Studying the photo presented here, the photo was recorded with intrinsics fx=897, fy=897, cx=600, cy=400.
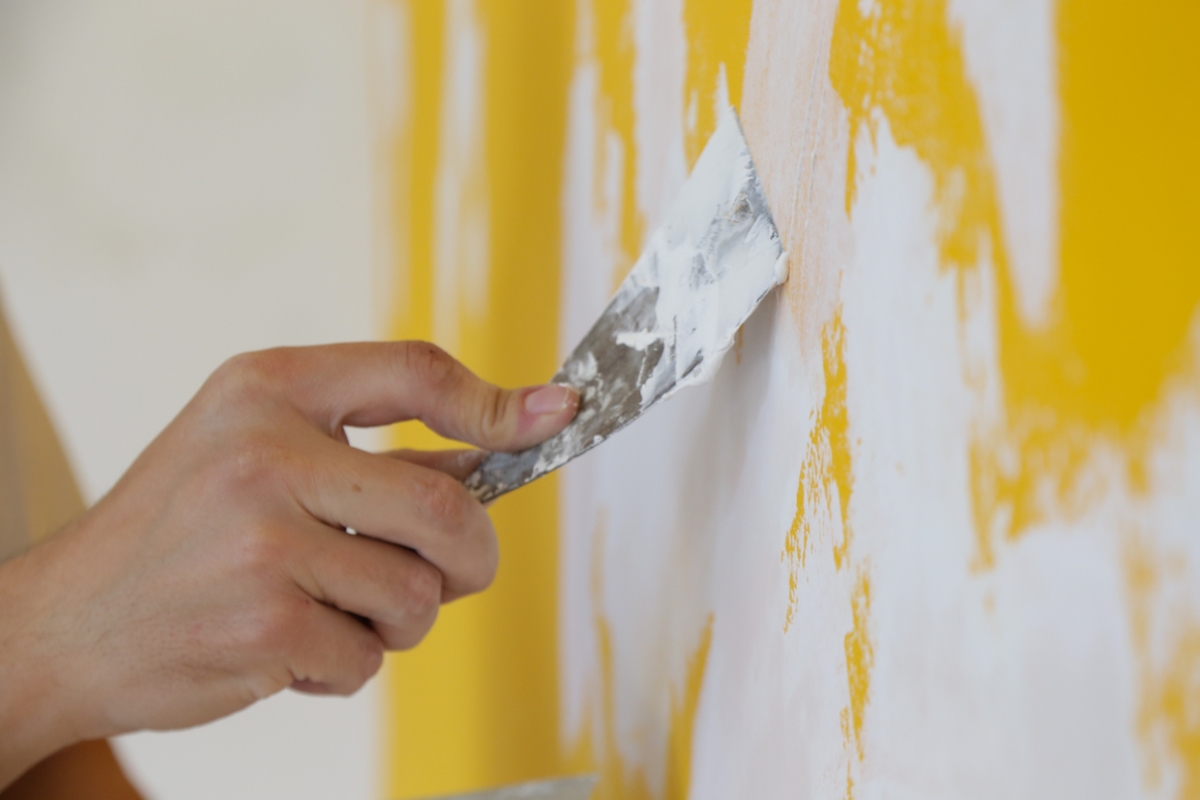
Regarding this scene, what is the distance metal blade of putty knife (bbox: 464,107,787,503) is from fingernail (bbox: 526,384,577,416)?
1 cm

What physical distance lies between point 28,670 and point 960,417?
690 mm

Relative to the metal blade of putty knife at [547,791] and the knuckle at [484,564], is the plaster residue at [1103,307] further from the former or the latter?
the metal blade of putty knife at [547,791]

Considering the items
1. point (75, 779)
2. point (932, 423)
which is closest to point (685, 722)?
point (932, 423)

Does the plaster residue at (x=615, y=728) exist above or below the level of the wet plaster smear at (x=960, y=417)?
below

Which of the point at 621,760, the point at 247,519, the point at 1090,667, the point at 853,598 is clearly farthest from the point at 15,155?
the point at 1090,667

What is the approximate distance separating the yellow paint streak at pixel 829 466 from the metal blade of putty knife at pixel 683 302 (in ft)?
0.23

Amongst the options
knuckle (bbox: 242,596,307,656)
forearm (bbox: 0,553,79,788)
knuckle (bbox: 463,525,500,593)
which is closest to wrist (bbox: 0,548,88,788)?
forearm (bbox: 0,553,79,788)

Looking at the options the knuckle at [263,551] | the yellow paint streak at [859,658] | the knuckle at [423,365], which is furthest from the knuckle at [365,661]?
the yellow paint streak at [859,658]

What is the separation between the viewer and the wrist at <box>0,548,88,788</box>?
0.67m

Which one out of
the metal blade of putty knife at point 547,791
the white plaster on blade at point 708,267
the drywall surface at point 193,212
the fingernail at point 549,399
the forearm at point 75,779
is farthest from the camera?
the drywall surface at point 193,212

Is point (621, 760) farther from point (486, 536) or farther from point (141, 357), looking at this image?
point (141, 357)

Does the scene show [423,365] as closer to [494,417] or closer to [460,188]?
[494,417]

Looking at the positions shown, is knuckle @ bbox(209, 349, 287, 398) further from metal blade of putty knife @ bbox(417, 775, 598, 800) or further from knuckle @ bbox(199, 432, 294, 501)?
metal blade of putty knife @ bbox(417, 775, 598, 800)

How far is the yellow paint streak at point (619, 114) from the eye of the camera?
743mm
